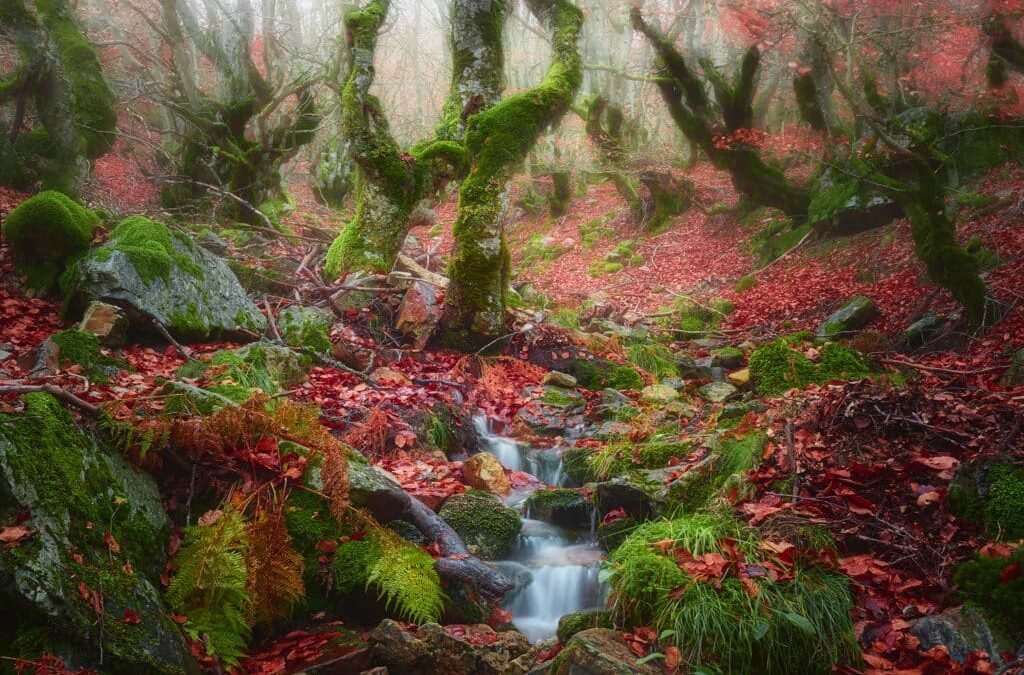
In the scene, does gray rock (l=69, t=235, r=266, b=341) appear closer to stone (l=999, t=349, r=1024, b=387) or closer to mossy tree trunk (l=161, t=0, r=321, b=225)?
stone (l=999, t=349, r=1024, b=387)

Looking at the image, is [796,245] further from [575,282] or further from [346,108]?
[346,108]

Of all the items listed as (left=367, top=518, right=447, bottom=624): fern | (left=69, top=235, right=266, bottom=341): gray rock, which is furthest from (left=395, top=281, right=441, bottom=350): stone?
(left=367, top=518, right=447, bottom=624): fern

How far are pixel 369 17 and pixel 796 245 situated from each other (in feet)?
33.5

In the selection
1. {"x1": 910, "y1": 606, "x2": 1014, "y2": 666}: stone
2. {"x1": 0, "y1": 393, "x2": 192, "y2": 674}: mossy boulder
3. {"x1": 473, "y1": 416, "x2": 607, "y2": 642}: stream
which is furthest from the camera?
{"x1": 473, "y1": 416, "x2": 607, "y2": 642}: stream

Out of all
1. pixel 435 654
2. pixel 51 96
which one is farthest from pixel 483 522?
pixel 51 96

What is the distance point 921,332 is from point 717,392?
122 inches

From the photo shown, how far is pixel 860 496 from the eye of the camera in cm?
363

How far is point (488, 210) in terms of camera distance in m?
8.08

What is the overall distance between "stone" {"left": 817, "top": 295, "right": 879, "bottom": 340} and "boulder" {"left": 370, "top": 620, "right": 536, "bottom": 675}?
7981 millimetres

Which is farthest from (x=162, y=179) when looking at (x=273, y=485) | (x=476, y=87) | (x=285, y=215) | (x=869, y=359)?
(x=869, y=359)

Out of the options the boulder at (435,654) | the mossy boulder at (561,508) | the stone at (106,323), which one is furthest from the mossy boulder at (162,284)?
the boulder at (435,654)

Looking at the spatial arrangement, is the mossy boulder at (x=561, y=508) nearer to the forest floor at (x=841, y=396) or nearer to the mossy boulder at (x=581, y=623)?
the forest floor at (x=841, y=396)

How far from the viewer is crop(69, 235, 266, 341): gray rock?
19.5 ft

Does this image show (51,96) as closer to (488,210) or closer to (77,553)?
(488,210)
